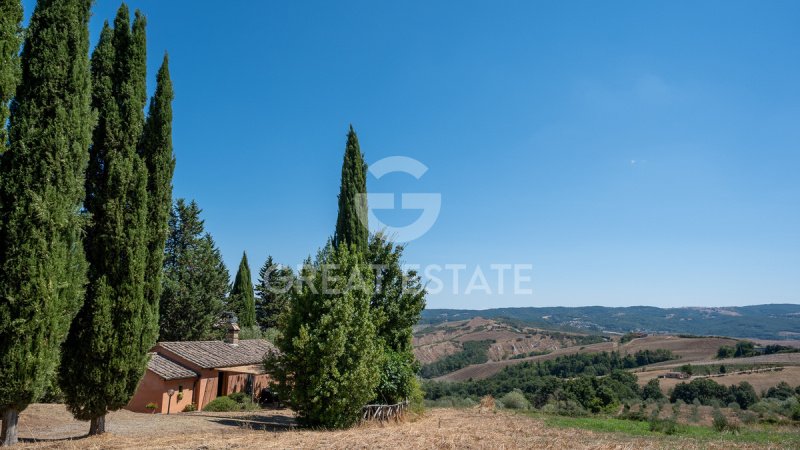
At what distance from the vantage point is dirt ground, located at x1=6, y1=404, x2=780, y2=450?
390 inches

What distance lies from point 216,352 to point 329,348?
1634cm

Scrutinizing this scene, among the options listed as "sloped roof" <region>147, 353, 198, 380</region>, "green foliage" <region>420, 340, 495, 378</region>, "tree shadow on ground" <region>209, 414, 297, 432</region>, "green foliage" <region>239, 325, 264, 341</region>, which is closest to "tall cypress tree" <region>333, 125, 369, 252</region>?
"tree shadow on ground" <region>209, 414, 297, 432</region>

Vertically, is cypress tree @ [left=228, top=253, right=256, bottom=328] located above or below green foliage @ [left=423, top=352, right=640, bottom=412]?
above

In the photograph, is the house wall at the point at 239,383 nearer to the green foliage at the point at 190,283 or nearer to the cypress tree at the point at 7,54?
the green foliage at the point at 190,283

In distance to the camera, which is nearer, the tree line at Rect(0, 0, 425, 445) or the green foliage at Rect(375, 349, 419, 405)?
the tree line at Rect(0, 0, 425, 445)

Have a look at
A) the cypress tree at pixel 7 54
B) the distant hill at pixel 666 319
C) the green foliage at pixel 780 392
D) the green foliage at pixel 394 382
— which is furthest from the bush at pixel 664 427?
the distant hill at pixel 666 319

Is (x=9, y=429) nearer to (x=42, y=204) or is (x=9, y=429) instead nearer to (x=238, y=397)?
(x=42, y=204)

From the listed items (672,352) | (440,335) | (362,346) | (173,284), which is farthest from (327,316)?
(440,335)

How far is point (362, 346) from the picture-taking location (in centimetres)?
1397

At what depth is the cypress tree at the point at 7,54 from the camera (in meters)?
8.68

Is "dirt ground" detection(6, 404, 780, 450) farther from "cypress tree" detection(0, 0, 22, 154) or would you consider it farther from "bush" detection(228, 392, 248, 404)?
"bush" detection(228, 392, 248, 404)

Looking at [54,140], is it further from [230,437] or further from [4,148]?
[230,437]

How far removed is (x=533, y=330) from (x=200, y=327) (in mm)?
77601

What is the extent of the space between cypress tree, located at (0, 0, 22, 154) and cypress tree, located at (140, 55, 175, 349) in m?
3.58
